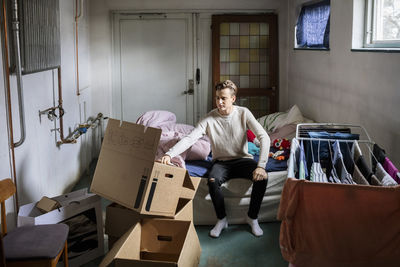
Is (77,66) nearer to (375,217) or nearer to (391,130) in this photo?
(391,130)

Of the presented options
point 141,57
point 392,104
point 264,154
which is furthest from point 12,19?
point 141,57

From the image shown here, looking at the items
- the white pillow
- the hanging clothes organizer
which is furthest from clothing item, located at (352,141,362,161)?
the white pillow

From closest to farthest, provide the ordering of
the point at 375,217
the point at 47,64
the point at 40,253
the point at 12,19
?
the point at 375,217 < the point at 40,253 < the point at 12,19 < the point at 47,64

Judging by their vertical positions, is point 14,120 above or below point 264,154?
above

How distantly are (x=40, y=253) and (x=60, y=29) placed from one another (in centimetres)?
247

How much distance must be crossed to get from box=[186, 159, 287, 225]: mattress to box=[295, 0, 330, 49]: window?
168 cm

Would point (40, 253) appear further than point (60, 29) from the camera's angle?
No

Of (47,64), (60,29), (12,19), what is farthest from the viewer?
(60,29)

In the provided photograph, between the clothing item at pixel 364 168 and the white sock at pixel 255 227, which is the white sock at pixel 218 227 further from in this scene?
the clothing item at pixel 364 168

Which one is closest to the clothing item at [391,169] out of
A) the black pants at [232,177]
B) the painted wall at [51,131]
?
the black pants at [232,177]

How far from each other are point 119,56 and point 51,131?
7.91 ft

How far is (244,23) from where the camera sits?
5816 mm

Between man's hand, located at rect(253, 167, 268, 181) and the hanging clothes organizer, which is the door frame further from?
the hanging clothes organizer

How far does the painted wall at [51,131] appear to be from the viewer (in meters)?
2.94
